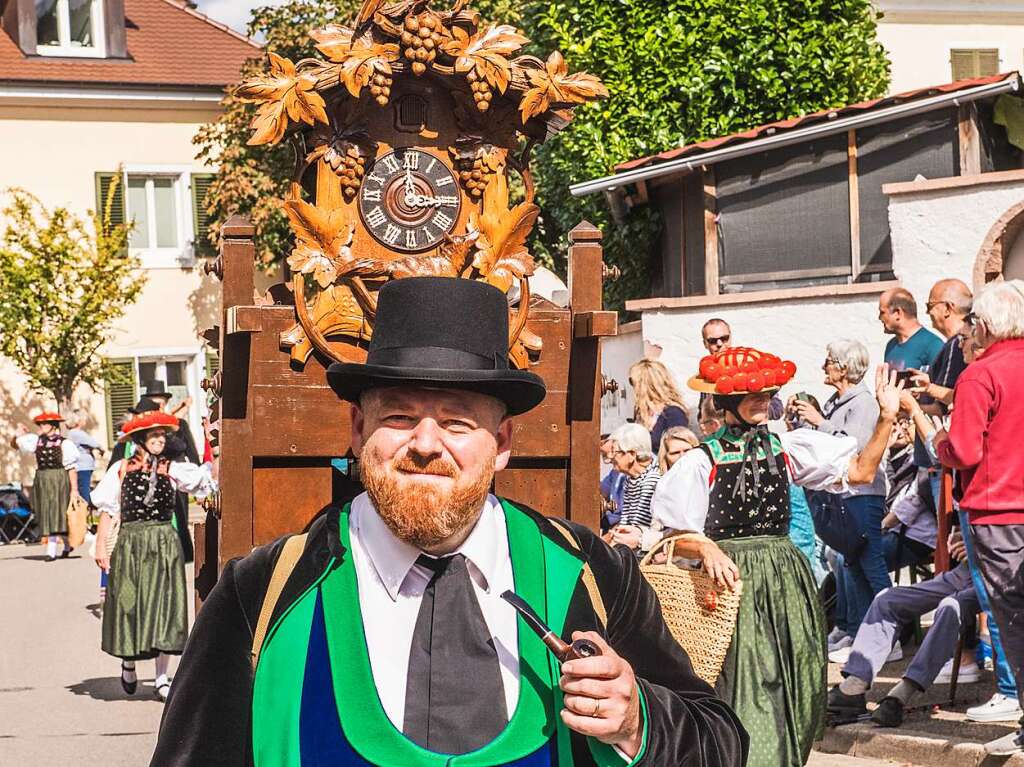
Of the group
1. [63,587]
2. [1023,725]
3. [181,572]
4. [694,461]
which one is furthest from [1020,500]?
[63,587]

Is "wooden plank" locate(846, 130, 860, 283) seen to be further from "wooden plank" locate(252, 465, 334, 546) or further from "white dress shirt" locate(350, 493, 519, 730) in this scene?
"white dress shirt" locate(350, 493, 519, 730)

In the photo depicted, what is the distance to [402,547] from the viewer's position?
286 cm

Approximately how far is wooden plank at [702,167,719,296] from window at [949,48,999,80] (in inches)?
571

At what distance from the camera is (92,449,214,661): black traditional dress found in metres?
10.3

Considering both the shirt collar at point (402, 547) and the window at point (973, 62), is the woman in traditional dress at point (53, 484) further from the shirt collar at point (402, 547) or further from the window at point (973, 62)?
the shirt collar at point (402, 547)

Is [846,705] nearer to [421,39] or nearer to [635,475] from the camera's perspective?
[635,475]

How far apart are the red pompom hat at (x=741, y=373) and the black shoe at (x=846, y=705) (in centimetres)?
187

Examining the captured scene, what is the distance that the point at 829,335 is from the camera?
13586 millimetres

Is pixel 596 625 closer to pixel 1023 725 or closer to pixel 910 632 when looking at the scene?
pixel 1023 725

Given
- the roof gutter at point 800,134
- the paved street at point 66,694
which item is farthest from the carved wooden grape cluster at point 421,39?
the roof gutter at point 800,134

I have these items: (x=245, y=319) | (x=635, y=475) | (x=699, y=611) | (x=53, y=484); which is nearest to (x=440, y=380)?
(x=245, y=319)

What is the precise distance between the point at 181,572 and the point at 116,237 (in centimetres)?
1743

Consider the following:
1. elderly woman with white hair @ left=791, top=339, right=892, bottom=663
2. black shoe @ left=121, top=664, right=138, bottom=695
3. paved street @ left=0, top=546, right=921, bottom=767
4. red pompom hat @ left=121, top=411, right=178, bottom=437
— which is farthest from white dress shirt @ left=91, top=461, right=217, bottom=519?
elderly woman with white hair @ left=791, top=339, right=892, bottom=663

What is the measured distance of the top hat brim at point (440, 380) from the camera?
2.79 m
